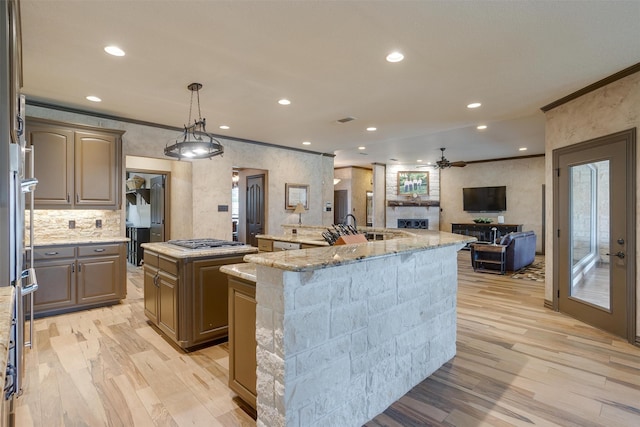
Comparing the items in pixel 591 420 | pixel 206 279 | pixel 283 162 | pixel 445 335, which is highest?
pixel 283 162

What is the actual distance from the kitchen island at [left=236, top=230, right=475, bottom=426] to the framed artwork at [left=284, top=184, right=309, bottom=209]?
16.3 ft

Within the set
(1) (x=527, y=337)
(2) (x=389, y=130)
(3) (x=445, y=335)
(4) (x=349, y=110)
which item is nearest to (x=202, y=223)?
(4) (x=349, y=110)

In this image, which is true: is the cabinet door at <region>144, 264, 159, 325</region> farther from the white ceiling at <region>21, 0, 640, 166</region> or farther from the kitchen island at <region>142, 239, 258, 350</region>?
the white ceiling at <region>21, 0, 640, 166</region>

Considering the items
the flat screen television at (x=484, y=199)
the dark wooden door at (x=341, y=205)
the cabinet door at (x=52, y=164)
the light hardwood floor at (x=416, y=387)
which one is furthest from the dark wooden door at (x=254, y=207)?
the flat screen television at (x=484, y=199)

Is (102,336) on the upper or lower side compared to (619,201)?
lower

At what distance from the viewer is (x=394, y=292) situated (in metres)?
2.18

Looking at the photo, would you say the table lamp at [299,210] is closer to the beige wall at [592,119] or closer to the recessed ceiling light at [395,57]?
the recessed ceiling light at [395,57]

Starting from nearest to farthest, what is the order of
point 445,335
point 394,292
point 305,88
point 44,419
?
1. point 44,419
2. point 394,292
3. point 445,335
4. point 305,88

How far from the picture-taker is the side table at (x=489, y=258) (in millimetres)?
6430

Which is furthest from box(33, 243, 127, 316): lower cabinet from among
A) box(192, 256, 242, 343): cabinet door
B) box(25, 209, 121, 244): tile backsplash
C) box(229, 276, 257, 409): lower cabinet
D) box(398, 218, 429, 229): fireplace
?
box(398, 218, 429, 229): fireplace

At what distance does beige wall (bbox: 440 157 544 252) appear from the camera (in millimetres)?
9366

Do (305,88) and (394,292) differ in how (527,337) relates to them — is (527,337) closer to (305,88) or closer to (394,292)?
(394,292)

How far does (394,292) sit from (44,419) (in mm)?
2290

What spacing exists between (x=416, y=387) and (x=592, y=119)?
11.3 ft
